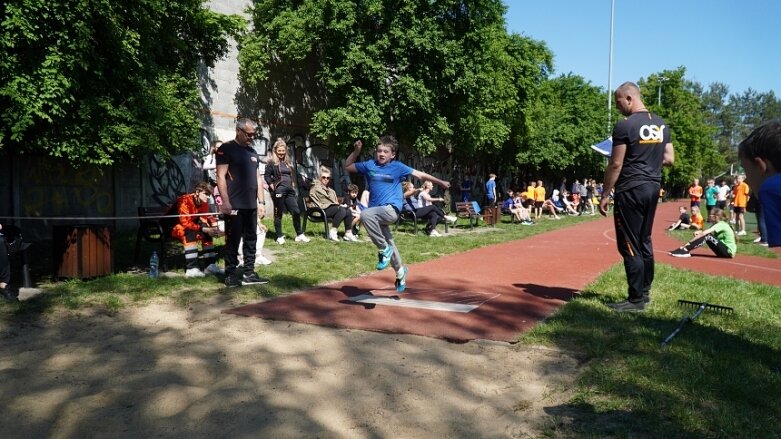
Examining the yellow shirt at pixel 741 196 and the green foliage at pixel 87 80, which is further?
the yellow shirt at pixel 741 196

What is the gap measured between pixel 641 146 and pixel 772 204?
3.32m

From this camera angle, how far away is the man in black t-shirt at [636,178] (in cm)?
618

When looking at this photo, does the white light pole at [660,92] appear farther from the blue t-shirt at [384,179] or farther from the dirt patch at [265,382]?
the dirt patch at [265,382]

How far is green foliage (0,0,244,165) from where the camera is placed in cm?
637

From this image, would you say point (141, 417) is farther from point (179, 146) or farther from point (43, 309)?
point (179, 146)

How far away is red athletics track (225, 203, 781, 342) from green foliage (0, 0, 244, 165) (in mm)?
2652

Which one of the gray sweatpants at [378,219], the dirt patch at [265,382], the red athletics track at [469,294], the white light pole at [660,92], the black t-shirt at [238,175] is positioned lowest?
the dirt patch at [265,382]

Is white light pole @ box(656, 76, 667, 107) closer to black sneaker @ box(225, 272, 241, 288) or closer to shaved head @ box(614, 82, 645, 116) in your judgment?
shaved head @ box(614, 82, 645, 116)

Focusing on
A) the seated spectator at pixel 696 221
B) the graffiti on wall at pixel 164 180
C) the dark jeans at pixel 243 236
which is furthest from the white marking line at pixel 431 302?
the seated spectator at pixel 696 221

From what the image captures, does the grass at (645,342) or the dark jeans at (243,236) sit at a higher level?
the dark jeans at (243,236)

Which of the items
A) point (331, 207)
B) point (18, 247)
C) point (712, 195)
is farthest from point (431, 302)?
point (712, 195)

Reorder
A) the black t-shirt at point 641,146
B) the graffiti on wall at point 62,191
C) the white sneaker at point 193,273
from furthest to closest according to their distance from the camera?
the graffiti on wall at point 62,191 → the white sneaker at point 193,273 → the black t-shirt at point 641,146

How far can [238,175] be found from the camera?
7.77 meters

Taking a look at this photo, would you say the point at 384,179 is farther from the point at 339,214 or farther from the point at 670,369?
the point at 339,214
